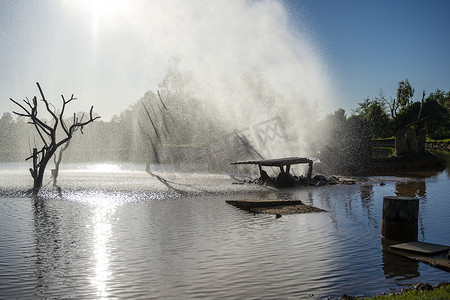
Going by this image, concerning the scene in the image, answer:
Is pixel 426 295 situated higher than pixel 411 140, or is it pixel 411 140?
pixel 411 140

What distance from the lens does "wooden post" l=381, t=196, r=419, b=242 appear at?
12.3 m

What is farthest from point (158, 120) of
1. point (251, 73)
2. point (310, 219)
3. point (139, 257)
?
point (139, 257)

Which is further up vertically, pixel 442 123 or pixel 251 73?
pixel 251 73

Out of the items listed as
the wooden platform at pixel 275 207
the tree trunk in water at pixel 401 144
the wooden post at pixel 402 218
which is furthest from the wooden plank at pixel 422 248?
the tree trunk in water at pixel 401 144

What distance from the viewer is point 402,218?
12.4 metres

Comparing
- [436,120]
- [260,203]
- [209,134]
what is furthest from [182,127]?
[436,120]

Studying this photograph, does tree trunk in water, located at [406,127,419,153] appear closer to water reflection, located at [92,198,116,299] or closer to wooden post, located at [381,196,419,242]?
water reflection, located at [92,198,116,299]

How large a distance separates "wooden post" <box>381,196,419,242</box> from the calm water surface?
2.63ft

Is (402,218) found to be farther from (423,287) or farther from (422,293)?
(422,293)

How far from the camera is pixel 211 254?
11.4 m

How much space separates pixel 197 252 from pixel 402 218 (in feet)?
19.2

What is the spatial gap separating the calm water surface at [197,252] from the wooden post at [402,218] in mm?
803

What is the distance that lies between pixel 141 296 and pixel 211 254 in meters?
3.44

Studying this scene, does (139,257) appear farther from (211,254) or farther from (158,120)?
(158,120)
